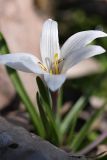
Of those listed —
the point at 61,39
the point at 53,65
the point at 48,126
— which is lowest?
the point at 61,39

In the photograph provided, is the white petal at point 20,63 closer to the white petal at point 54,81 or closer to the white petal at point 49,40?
the white petal at point 54,81

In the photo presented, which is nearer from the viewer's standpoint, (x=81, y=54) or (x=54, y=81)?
(x=54, y=81)

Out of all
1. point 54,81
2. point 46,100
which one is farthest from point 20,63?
point 46,100

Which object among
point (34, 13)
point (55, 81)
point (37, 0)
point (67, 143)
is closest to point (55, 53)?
point (55, 81)

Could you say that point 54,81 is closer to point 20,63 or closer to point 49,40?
point 20,63

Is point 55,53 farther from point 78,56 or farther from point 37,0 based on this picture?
point 37,0

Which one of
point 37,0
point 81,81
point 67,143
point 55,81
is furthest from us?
point 37,0

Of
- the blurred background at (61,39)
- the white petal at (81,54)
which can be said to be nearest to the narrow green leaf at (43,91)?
the white petal at (81,54)
